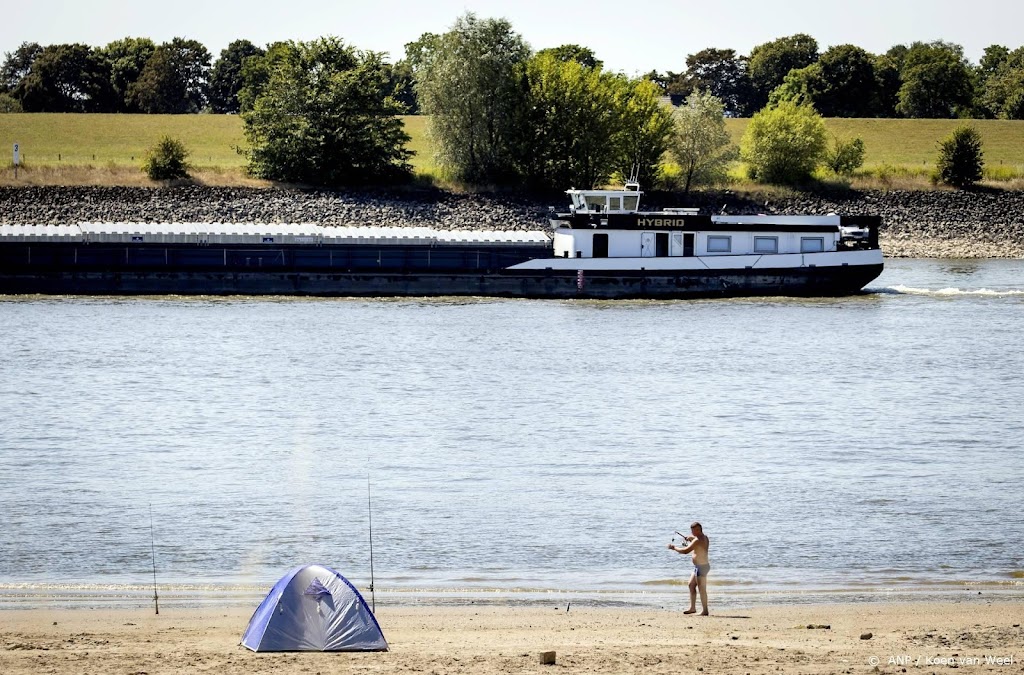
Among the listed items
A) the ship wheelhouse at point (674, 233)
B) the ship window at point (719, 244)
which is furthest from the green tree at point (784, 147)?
the ship window at point (719, 244)

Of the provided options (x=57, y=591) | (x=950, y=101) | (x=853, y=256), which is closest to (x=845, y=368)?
(x=853, y=256)

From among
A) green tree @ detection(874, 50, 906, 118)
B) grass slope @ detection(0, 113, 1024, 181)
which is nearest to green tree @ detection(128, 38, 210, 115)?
grass slope @ detection(0, 113, 1024, 181)

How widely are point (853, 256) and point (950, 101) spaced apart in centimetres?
11589

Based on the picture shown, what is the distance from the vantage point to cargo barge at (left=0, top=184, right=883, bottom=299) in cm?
6950

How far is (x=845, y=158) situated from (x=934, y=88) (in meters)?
65.5

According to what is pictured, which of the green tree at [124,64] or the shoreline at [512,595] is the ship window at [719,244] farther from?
the green tree at [124,64]

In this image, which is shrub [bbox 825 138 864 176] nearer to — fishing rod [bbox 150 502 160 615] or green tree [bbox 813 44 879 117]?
green tree [bbox 813 44 879 117]

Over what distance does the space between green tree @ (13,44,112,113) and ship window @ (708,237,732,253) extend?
115 metres

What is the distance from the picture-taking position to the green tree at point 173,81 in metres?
164

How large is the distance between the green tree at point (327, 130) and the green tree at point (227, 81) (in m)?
76.8

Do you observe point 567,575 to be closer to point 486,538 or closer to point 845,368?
point 486,538

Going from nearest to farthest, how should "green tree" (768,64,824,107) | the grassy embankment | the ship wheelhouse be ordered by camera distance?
the ship wheelhouse
the grassy embankment
"green tree" (768,64,824,107)

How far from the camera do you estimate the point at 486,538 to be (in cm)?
2636

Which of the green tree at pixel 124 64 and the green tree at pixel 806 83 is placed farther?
the green tree at pixel 806 83
